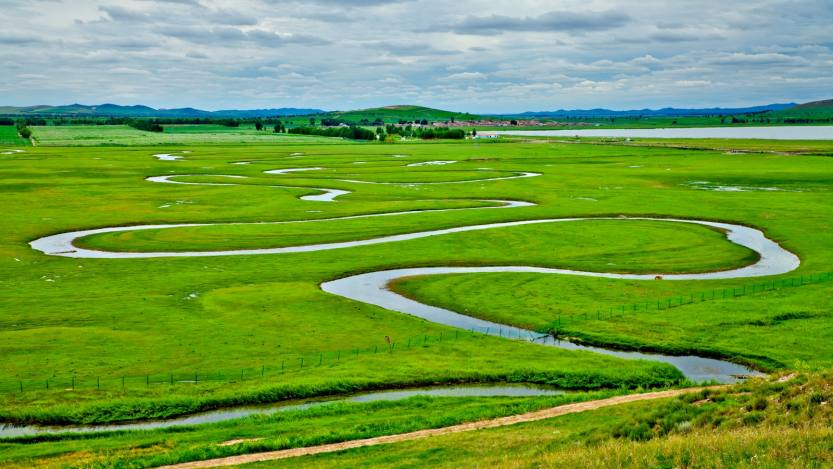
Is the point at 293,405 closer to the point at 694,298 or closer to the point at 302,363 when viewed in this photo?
the point at 302,363

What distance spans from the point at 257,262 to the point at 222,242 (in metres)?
11.5

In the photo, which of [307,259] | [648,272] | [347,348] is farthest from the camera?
[307,259]

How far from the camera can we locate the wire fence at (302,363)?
119 feet

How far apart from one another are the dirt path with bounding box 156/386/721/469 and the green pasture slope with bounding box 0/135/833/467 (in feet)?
2.60

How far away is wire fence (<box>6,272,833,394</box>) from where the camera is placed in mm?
36219

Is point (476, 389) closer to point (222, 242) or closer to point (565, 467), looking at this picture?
point (565, 467)

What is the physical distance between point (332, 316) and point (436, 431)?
20664 millimetres

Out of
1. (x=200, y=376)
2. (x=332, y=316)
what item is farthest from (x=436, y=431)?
(x=332, y=316)

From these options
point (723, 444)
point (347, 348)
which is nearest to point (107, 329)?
point (347, 348)

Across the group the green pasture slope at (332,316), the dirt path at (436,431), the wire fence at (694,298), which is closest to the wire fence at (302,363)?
the wire fence at (694,298)

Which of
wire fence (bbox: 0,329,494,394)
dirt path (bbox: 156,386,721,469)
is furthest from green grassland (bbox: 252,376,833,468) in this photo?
wire fence (bbox: 0,329,494,394)

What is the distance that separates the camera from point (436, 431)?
29.4 meters

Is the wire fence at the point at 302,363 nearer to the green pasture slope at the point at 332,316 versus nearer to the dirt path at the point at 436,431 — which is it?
the green pasture slope at the point at 332,316

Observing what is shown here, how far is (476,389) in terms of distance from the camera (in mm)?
37062
